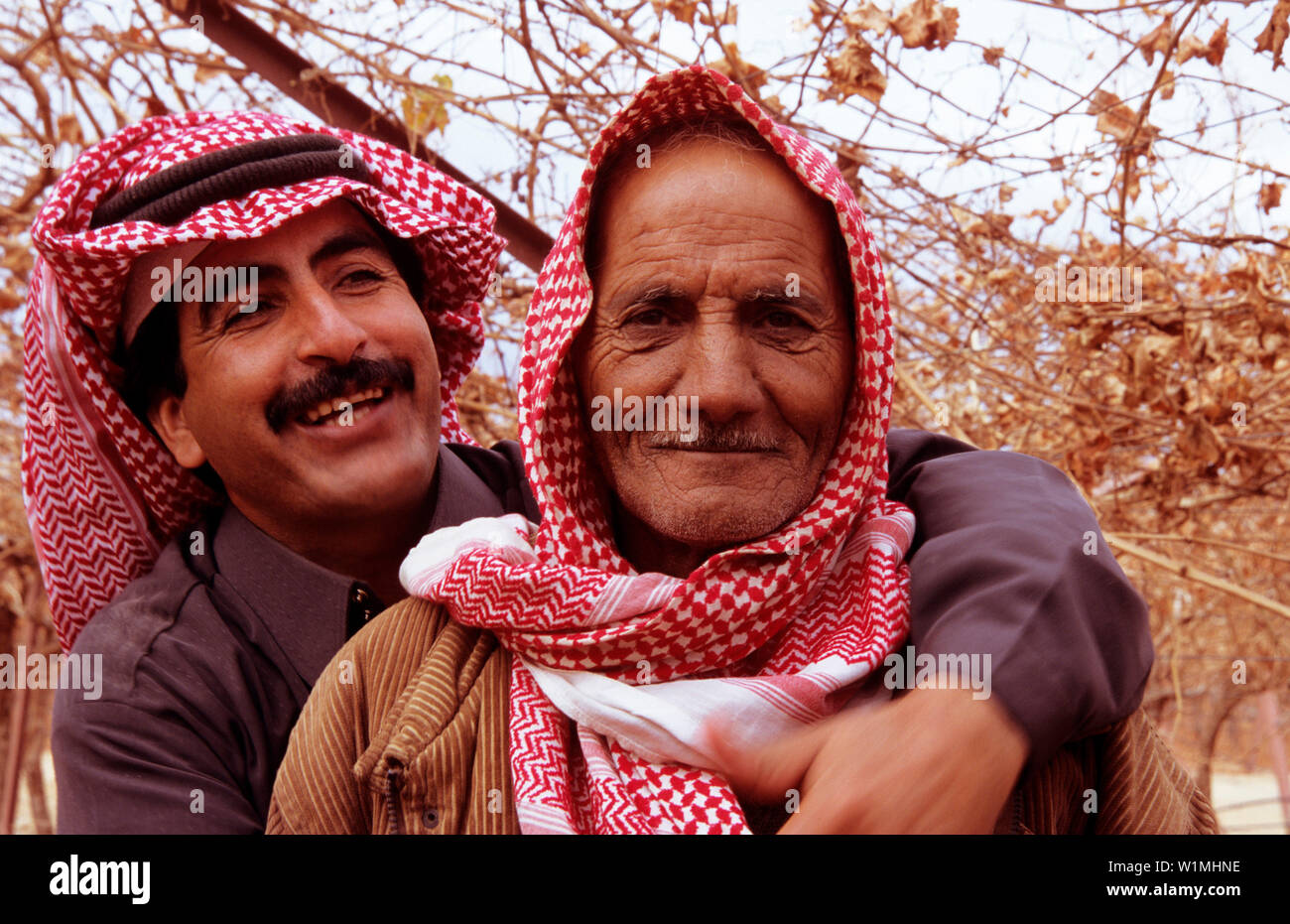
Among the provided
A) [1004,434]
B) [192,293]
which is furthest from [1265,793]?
[192,293]

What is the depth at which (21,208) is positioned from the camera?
4.56m

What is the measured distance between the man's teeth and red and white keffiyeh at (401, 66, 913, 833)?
505 mm

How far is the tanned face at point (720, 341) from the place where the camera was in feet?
5.60

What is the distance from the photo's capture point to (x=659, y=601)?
67.6 inches

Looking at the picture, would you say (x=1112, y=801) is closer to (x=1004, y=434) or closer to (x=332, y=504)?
(x=332, y=504)

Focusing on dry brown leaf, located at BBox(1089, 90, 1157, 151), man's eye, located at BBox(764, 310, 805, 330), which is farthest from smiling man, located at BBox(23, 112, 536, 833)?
dry brown leaf, located at BBox(1089, 90, 1157, 151)

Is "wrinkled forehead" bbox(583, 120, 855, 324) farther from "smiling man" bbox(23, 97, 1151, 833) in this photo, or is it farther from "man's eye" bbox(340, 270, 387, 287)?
"man's eye" bbox(340, 270, 387, 287)

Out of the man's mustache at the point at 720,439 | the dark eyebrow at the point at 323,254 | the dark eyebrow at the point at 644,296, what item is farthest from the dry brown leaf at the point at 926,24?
the man's mustache at the point at 720,439

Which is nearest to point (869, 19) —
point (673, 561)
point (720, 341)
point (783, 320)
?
point (783, 320)

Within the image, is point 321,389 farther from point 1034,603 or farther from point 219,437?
point 1034,603

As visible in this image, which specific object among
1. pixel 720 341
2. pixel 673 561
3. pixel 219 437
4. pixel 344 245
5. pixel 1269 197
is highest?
pixel 1269 197

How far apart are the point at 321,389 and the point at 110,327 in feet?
1.94

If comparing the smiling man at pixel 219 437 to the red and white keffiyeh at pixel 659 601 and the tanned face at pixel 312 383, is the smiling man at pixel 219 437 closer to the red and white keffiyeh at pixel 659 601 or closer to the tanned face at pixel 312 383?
the tanned face at pixel 312 383

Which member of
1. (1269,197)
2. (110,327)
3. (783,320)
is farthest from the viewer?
(1269,197)
